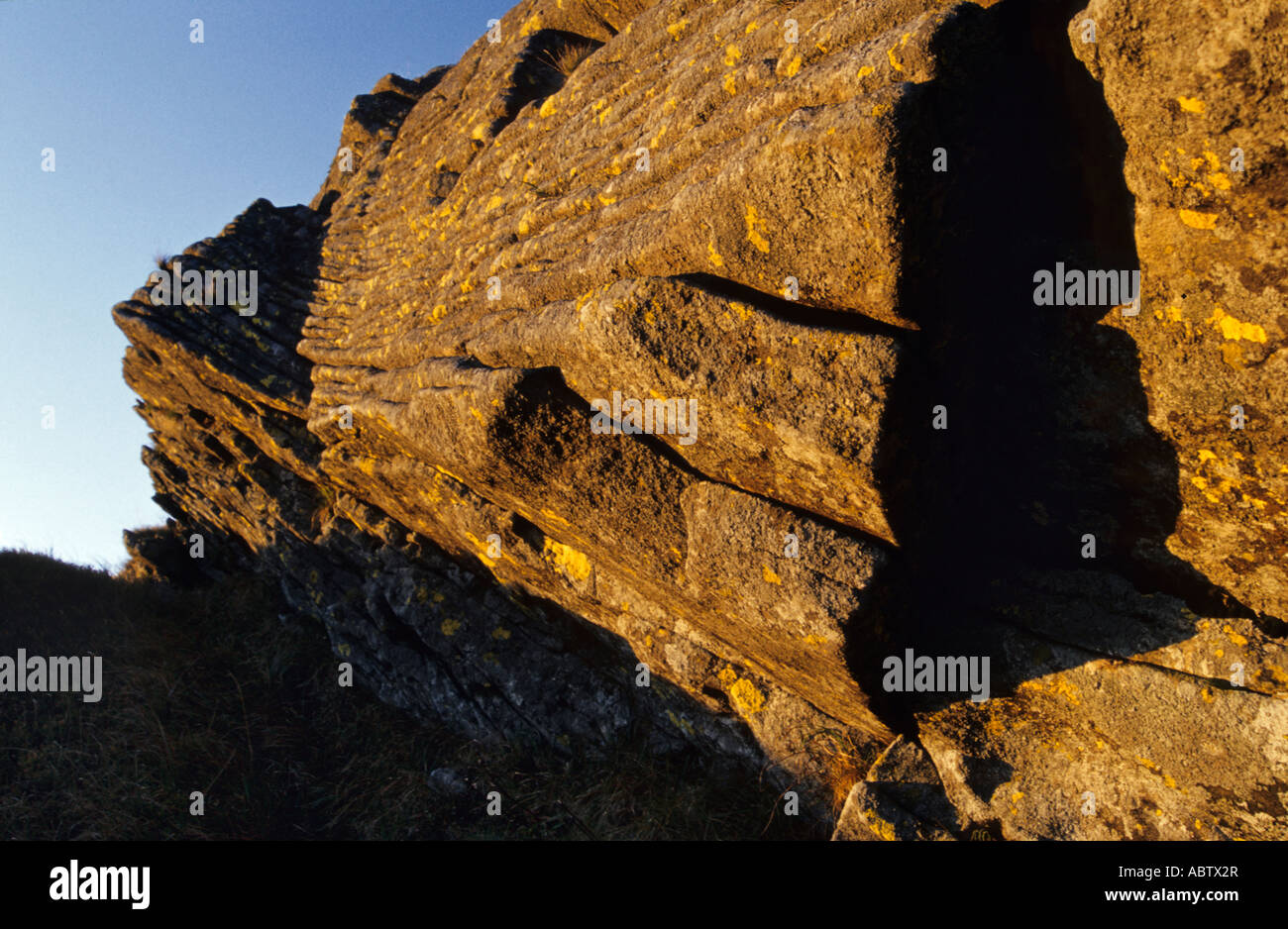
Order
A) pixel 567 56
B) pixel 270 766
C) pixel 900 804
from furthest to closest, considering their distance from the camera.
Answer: pixel 567 56, pixel 270 766, pixel 900 804

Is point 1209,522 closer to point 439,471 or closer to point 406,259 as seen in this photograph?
point 439,471
